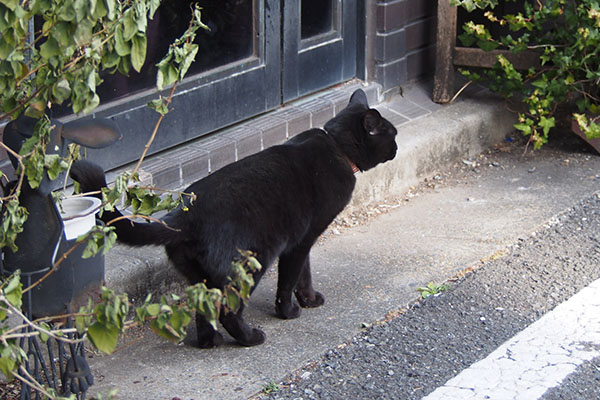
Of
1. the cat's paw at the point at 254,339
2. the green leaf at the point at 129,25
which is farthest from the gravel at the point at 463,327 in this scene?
the green leaf at the point at 129,25

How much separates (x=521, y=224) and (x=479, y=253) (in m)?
0.49

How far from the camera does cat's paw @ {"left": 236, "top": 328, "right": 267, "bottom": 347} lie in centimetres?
348

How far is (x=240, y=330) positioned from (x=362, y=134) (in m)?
1.09

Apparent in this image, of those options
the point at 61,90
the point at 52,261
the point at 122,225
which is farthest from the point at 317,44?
the point at 61,90

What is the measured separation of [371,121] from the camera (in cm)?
386

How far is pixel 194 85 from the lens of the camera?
4.70m

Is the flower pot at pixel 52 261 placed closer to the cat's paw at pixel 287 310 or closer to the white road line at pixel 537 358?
the cat's paw at pixel 287 310

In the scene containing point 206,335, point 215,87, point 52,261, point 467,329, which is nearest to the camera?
point 52,261

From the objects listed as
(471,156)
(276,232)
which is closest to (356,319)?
(276,232)

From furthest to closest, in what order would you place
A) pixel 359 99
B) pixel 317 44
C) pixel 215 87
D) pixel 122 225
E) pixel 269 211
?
pixel 317 44, pixel 215 87, pixel 359 99, pixel 269 211, pixel 122 225

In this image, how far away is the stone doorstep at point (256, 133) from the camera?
4473 mm

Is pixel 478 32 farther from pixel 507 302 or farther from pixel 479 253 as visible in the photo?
pixel 507 302

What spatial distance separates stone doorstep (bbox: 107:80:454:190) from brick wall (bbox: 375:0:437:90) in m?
0.14

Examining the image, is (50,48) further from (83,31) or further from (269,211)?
(269,211)
